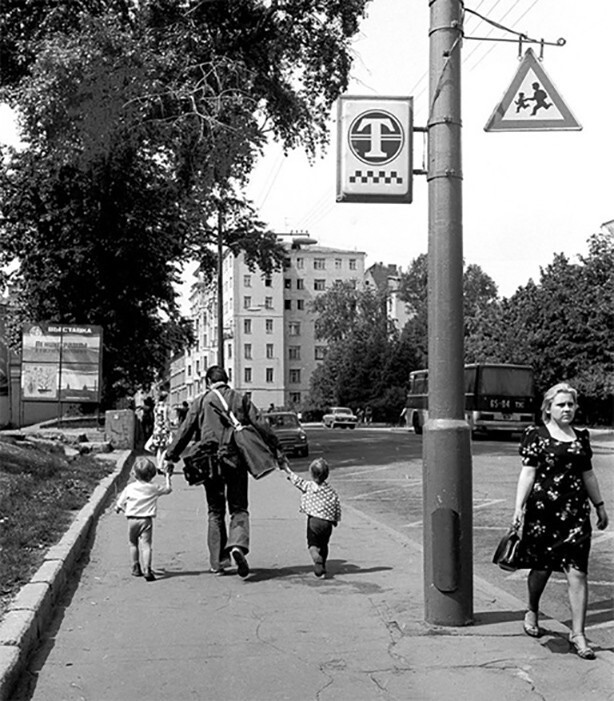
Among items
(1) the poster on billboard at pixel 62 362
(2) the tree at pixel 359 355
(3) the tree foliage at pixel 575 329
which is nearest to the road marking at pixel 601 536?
(1) the poster on billboard at pixel 62 362

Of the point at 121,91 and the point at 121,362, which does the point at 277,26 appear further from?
the point at 121,362

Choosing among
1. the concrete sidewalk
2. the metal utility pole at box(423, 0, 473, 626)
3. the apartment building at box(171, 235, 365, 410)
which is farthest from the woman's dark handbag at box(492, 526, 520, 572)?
the apartment building at box(171, 235, 365, 410)

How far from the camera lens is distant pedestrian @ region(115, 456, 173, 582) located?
810cm

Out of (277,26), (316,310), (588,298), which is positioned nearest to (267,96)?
(277,26)

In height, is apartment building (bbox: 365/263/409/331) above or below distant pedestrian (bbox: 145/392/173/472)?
above

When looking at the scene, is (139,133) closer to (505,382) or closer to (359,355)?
(505,382)

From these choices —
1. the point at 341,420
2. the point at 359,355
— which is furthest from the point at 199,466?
the point at 359,355

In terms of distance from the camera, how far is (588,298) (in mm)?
51281

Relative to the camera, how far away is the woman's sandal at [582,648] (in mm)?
5531

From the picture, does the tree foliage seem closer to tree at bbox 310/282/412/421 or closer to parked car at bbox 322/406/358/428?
parked car at bbox 322/406/358/428

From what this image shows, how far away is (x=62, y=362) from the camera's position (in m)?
27.8

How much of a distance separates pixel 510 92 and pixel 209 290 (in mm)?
35240

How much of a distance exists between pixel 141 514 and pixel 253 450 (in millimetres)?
1108

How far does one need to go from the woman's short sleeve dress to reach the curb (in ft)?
9.58
